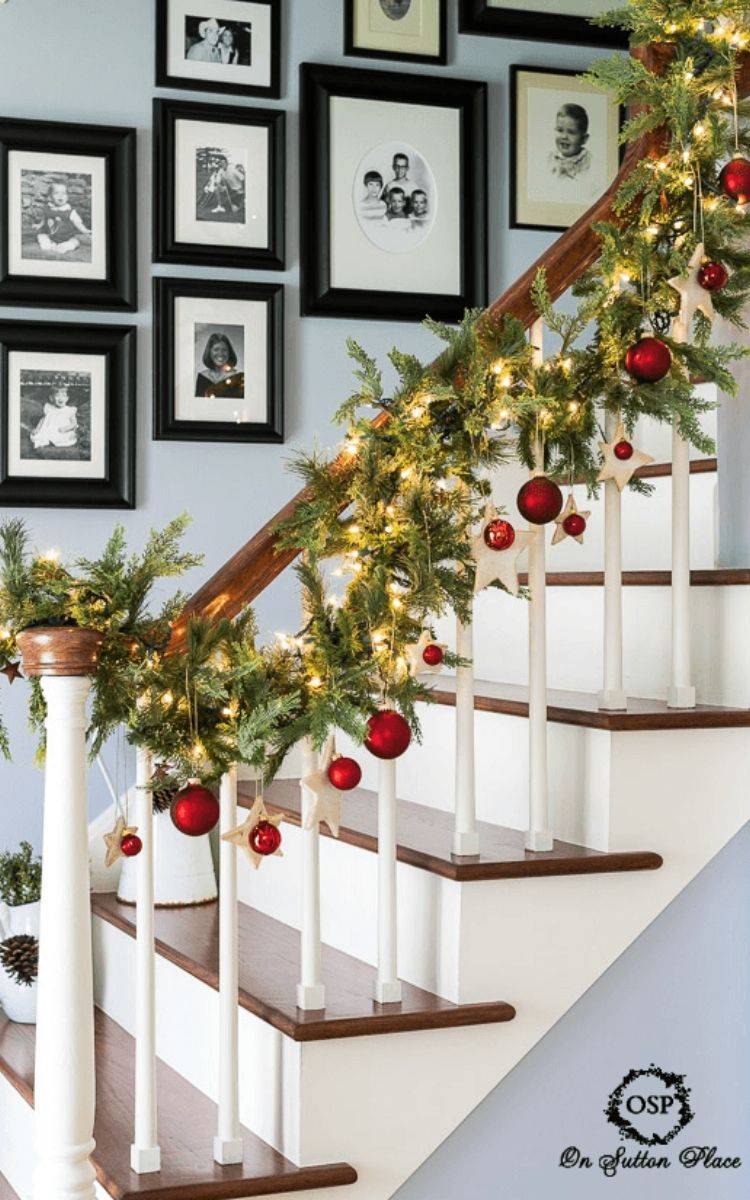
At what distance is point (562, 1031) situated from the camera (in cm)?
222

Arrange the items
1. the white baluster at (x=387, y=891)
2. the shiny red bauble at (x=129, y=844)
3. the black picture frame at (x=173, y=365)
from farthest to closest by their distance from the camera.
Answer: the black picture frame at (x=173, y=365), the white baluster at (x=387, y=891), the shiny red bauble at (x=129, y=844)

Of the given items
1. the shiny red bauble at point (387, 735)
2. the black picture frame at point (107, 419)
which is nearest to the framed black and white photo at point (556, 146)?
the black picture frame at point (107, 419)

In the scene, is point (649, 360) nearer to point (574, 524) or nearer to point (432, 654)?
point (574, 524)

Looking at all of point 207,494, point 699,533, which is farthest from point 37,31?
point 699,533

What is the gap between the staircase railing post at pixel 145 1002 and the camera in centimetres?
194

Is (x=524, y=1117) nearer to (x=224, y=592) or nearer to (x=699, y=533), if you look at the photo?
(x=224, y=592)

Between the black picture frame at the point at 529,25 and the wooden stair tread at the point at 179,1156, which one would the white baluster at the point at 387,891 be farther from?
the black picture frame at the point at 529,25

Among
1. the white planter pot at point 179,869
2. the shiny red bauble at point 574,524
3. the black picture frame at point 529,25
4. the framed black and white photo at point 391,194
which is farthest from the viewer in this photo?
→ the black picture frame at point 529,25

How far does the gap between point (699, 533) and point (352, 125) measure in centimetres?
147

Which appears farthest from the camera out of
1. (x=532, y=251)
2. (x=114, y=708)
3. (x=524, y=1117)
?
(x=532, y=251)

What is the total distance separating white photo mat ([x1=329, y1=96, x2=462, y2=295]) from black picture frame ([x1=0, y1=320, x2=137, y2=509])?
1.83 feet

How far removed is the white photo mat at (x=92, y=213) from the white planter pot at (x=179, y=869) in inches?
49.9

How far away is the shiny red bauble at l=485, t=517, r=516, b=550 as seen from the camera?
2008mm

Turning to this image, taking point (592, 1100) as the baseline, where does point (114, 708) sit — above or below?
above
